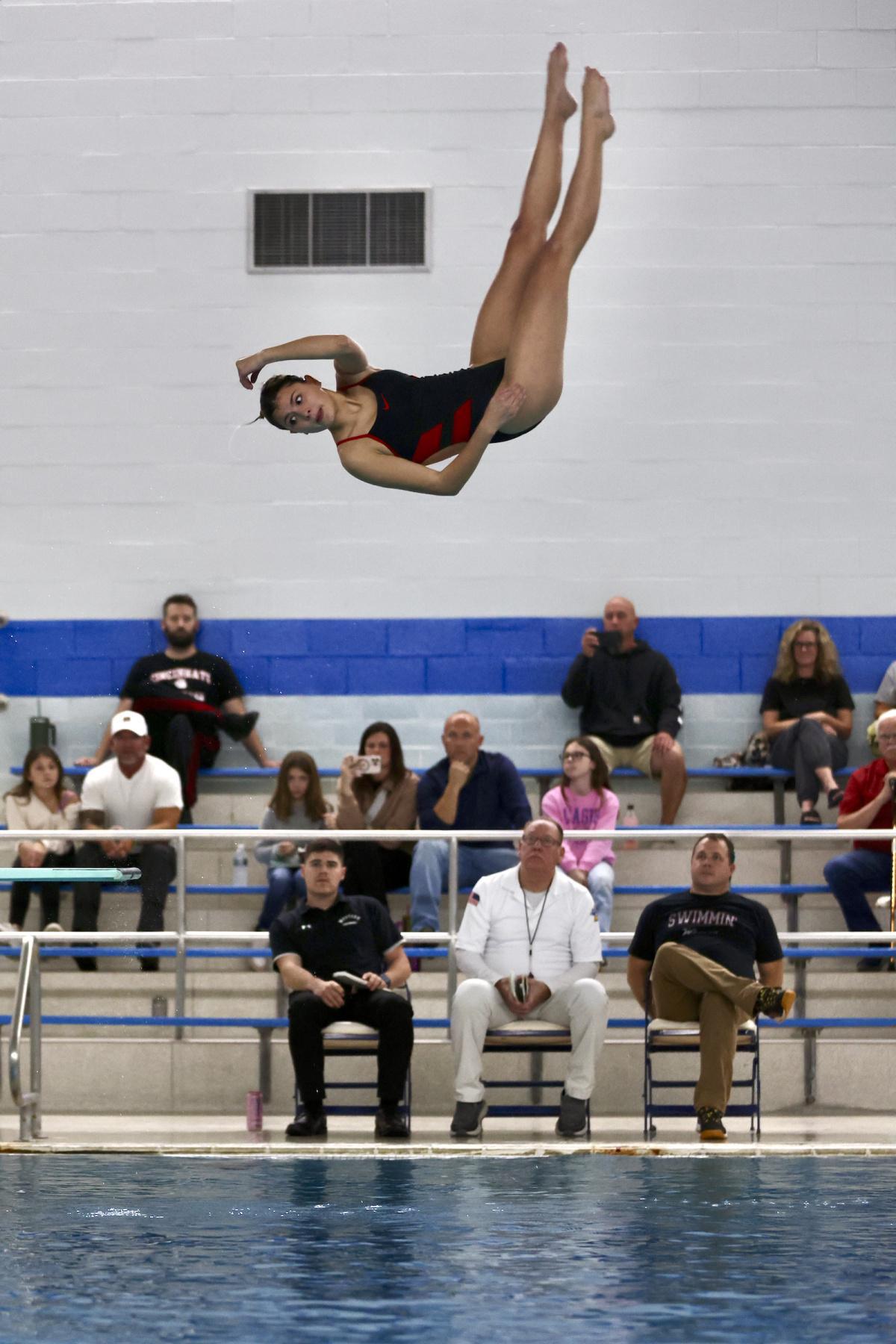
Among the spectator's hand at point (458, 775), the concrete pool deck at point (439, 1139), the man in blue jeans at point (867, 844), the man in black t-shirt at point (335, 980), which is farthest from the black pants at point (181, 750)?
the man in blue jeans at point (867, 844)

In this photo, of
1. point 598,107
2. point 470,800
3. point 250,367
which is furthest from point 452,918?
point 598,107

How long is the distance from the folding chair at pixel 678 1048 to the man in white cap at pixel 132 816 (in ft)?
6.27

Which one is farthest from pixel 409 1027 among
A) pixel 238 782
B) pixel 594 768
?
pixel 238 782

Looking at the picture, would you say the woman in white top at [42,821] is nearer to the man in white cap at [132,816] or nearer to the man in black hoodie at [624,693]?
the man in white cap at [132,816]

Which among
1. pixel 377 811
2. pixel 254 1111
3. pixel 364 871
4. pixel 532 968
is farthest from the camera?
pixel 377 811

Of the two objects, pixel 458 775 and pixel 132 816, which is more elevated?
pixel 458 775

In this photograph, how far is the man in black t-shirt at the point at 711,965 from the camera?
20.6 feet

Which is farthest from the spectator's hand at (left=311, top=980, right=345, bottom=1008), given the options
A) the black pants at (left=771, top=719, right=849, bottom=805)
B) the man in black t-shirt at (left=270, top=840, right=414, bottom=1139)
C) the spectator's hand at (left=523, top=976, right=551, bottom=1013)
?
the black pants at (left=771, top=719, right=849, bottom=805)

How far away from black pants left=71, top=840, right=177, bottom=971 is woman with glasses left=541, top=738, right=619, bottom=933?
1.45m

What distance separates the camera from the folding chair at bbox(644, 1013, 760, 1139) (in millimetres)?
6422

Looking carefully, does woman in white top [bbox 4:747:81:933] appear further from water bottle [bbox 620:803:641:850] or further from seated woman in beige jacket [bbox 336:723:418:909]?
water bottle [bbox 620:803:641:850]

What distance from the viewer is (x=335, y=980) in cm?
646

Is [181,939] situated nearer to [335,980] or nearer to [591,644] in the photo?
[335,980]

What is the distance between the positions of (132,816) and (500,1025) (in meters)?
1.83
